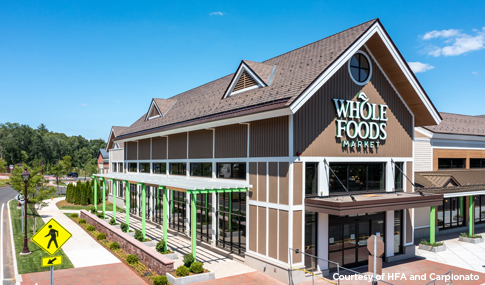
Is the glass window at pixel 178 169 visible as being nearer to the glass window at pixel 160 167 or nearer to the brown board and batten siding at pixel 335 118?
the glass window at pixel 160 167

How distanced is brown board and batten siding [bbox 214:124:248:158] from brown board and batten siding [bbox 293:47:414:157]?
3494 mm

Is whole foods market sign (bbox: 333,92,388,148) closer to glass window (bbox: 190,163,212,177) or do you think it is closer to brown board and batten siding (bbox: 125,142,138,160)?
glass window (bbox: 190,163,212,177)

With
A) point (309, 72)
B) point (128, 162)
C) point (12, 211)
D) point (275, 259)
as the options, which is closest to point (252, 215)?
point (275, 259)

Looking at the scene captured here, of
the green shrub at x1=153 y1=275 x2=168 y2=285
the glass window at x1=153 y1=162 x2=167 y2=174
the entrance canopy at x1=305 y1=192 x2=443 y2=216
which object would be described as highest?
the glass window at x1=153 y1=162 x2=167 y2=174

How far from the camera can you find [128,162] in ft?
115

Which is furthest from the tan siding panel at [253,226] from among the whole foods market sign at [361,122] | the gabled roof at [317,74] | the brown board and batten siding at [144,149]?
the brown board and batten siding at [144,149]

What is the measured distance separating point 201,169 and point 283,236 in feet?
28.0

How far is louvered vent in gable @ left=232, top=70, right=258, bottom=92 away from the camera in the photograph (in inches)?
758

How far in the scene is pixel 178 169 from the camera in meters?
25.3

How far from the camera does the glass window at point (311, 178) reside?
15500mm

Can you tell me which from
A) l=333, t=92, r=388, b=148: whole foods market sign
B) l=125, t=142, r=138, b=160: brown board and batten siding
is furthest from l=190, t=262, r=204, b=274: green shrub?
l=125, t=142, r=138, b=160: brown board and batten siding

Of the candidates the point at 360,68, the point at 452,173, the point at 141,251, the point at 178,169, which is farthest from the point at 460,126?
the point at 141,251

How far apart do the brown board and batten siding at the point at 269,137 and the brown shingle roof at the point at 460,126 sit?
15213 mm

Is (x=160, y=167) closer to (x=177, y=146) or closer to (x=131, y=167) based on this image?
(x=177, y=146)
